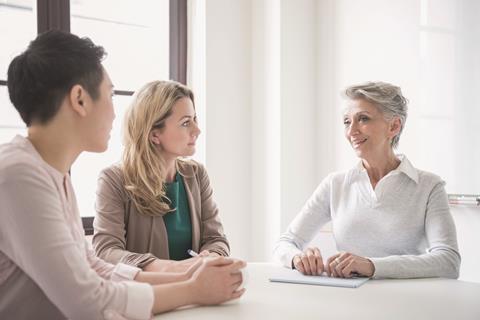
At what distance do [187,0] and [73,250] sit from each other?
2826 mm

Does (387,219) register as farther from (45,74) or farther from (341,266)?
(45,74)

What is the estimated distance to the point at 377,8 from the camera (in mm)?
3480

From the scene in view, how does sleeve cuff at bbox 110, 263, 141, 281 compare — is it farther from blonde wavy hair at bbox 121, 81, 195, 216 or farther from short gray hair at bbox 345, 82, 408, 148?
short gray hair at bbox 345, 82, 408, 148

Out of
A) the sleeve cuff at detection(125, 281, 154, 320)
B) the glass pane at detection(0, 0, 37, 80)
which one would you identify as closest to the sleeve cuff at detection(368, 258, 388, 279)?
the sleeve cuff at detection(125, 281, 154, 320)

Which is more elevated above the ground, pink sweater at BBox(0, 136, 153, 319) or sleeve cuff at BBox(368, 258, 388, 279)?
pink sweater at BBox(0, 136, 153, 319)

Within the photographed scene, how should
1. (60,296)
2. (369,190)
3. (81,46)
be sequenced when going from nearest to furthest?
(60,296), (81,46), (369,190)

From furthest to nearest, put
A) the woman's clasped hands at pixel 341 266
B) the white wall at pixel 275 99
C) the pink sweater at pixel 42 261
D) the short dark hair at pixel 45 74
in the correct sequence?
the white wall at pixel 275 99, the woman's clasped hands at pixel 341 266, the short dark hair at pixel 45 74, the pink sweater at pixel 42 261

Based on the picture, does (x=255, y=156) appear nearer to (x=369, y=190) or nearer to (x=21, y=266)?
(x=369, y=190)

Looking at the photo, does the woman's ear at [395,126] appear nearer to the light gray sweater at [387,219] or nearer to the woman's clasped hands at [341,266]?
the light gray sweater at [387,219]

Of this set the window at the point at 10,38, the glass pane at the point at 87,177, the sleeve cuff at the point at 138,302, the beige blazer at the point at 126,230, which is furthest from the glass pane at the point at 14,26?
the sleeve cuff at the point at 138,302

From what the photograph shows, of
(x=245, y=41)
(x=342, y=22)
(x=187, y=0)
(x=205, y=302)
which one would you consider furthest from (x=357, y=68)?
(x=205, y=302)

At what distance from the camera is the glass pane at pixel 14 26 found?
306cm

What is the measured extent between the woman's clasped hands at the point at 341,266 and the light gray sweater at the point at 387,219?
0.16m

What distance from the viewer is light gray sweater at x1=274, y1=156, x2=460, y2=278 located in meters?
2.00
